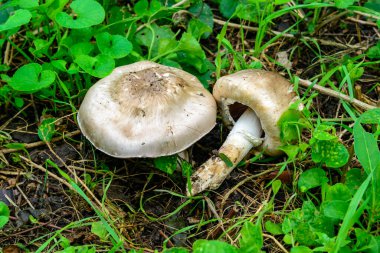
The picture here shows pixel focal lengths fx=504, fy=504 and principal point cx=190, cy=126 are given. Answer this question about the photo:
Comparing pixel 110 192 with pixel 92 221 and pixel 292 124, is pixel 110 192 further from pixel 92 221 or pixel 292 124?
pixel 292 124

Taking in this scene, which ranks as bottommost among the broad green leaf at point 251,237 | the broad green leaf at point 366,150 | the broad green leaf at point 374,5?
the broad green leaf at point 251,237

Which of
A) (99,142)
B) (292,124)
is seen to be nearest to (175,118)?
(99,142)

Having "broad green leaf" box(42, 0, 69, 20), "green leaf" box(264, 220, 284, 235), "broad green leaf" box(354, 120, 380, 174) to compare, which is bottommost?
"green leaf" box(264, 220, 284, 235)

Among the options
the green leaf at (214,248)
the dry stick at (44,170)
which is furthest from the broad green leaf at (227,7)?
the green leaf at (214,248)

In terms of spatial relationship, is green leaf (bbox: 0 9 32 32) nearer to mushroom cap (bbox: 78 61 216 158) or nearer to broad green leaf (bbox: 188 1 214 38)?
mushroom cap (bbox: 78 61 216 158)

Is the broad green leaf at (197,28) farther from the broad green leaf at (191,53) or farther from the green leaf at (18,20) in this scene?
the green leaf at (18,20)

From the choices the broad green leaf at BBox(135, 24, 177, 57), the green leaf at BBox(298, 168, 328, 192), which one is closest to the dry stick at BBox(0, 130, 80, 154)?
the broad green leaf at BBox(135, 24, 177, 57)

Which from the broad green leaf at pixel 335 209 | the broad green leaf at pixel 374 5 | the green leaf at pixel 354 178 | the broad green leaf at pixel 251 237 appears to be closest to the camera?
the broad green leaf at pixel 251 237

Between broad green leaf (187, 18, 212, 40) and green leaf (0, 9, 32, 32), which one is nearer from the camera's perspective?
green leaf (0, 9, 32, 32)
